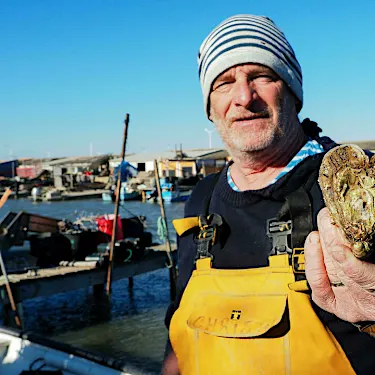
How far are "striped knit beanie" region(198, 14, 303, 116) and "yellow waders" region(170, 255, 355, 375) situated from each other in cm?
77

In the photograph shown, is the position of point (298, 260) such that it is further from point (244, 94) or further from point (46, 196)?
point (46, 196)

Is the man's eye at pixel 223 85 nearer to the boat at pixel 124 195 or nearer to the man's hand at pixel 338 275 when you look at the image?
the man's hand at pixel 338 275

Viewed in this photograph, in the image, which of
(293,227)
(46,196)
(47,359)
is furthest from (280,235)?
(46,196)

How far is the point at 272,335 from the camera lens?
1779 millimetres

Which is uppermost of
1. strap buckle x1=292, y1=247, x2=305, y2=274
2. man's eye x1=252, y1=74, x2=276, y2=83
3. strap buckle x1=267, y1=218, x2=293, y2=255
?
man's eye x1=252, y1=74, x2=276, y2=83

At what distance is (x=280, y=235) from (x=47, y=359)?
4927 mm

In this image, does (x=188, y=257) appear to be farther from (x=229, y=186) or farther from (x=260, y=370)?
(x=260, y=370)

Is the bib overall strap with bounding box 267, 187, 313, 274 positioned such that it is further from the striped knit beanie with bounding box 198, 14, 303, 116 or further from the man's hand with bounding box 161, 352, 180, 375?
the man's hand with bounding box 161, 352, 180, 375

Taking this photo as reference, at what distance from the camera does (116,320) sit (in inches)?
534

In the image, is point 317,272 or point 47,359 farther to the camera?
→ point 47,359

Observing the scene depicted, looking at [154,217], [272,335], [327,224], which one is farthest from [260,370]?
[154,217]

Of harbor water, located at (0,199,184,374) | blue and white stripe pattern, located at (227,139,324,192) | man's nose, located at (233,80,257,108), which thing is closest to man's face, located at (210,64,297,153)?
man's nose, located at (233,80,257,108)

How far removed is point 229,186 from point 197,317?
64 centimetres

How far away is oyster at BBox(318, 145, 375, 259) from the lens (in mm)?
974
